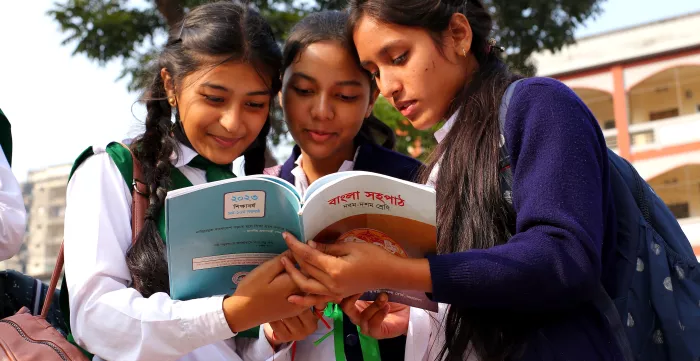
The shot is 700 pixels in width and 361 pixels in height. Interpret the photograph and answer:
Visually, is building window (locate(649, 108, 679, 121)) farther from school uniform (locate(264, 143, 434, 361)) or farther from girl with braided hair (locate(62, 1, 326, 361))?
girl with braided hair (locate(62, 1, 326, 361))

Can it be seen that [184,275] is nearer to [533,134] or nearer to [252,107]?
[252,107]

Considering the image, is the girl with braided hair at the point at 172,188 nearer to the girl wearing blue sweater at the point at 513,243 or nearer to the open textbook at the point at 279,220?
the open textbook at the point at 279,220

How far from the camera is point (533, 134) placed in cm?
164

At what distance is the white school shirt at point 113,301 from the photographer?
1.80m

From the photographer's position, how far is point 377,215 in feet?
5.59

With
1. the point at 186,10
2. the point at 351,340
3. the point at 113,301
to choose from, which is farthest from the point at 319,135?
the point at 186,10

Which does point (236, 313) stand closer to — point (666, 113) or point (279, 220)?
point (279, 220)

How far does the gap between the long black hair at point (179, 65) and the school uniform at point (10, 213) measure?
53cm

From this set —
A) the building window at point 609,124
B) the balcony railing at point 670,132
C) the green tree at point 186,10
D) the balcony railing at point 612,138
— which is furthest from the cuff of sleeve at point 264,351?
the building window at point 609,124

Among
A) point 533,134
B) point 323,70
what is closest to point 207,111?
point 323,70

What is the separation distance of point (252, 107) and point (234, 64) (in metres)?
0.14

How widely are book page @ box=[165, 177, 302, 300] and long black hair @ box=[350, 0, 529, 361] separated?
1.32ft

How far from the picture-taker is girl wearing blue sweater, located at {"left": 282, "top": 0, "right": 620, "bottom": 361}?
154 centimetres

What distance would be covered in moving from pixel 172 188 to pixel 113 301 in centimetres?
45
